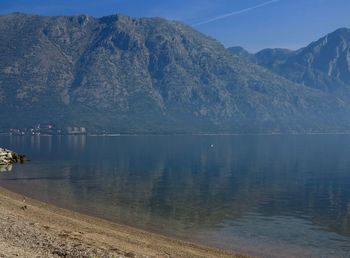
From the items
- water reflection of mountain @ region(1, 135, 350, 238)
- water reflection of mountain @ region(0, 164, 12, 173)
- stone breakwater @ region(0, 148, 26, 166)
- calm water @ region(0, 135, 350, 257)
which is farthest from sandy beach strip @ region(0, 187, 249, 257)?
stone breakwater @ region(0, 148, 26, 166)

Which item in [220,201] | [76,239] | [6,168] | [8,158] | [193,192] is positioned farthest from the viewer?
[8,158]

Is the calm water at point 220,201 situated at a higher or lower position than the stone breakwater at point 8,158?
lower

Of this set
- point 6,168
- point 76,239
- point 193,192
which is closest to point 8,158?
point 6,168

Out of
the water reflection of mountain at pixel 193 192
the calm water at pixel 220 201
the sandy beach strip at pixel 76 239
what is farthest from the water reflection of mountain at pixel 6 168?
the sandy beach strip at pixel 76 239

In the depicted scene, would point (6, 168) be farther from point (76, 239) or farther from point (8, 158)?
point (76, 239)

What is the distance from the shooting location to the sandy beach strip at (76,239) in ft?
116

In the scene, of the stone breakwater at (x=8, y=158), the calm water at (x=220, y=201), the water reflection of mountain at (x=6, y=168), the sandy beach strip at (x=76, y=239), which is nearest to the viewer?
the sandy beach strip at (x=76, y=239)

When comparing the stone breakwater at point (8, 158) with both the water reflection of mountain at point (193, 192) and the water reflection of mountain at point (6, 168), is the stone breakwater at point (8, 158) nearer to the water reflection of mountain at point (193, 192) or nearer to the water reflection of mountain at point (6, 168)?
the water reflection of mountain at point (6, 168)

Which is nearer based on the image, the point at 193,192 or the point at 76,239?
the point at 76,239

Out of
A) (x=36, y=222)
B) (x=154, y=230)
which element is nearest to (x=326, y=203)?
(x=154, y=230)

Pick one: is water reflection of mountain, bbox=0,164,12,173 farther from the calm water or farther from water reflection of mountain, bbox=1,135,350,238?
water reflection of mountain, bbox=1,135,350,238

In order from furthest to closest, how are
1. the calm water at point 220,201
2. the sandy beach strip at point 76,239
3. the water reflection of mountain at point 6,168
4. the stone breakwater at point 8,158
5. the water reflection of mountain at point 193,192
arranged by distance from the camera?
the stone breakwater at point 8,158
the water reflection of mountain at point 6,168
the water reflection of mountain at point 193,192
the calm water at point 220,201
the sandy beach strip at point 76,239

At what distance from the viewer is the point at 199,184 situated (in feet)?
332

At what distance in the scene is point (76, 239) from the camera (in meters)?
41.2
